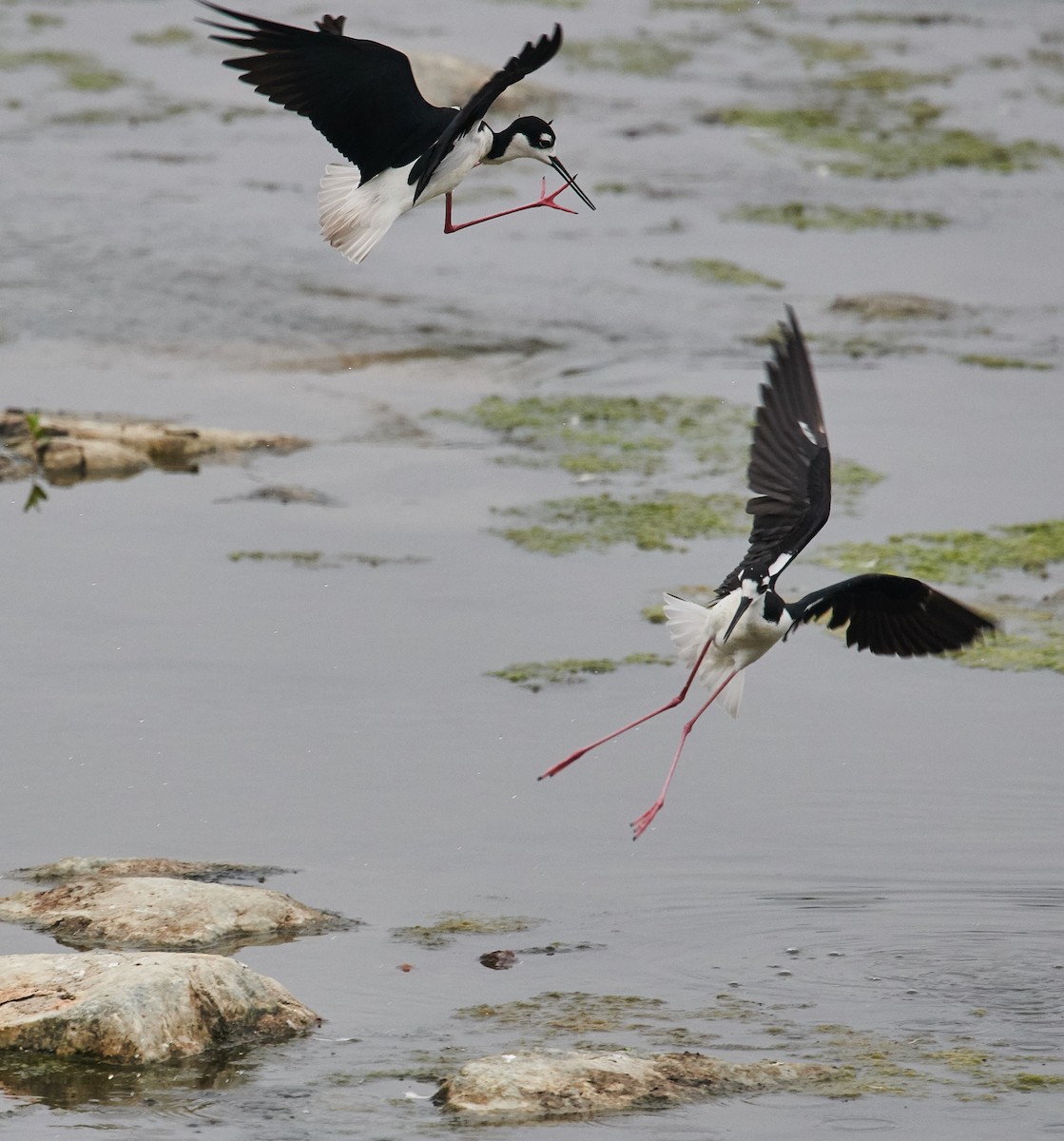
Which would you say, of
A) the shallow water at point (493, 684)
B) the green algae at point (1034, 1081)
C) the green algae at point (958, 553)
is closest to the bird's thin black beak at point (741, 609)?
the shallow water at point (493, 684)

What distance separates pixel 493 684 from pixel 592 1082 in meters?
3.02

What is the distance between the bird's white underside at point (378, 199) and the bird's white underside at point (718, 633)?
56.0 inches

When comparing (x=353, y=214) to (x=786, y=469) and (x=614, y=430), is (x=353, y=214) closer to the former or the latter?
(x=786, y=469)

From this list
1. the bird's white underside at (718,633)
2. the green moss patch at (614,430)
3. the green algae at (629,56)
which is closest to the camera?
the bird's white underside at (718,633)

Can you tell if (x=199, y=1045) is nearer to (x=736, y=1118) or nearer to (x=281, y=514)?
(x=736, y=1118)

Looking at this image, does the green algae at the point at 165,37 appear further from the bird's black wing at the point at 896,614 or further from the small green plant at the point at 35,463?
the bird's black wing at the point at 896,614

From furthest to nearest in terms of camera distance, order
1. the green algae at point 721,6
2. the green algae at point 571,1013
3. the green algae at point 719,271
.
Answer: the green algae at point 721,6
the green algae at point 719,271
the green algae at point 571,1013

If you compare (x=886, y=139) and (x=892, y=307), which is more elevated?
(x=886, y=139)

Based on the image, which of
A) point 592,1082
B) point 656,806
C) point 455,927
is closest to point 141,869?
point 455,927

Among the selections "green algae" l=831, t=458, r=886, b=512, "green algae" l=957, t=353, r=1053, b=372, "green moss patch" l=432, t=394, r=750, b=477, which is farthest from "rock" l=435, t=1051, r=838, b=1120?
"green algae" l=957, t=353, r=1053, b=372

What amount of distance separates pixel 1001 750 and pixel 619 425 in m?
4.26

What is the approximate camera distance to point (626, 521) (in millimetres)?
9602

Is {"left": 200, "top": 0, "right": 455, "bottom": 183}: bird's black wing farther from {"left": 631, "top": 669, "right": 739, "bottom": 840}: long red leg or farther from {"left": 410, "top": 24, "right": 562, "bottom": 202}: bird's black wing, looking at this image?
{"left": 631, "top": 669, "right": 739, "bottom": 840}: long red leg

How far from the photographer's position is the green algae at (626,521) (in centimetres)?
930
